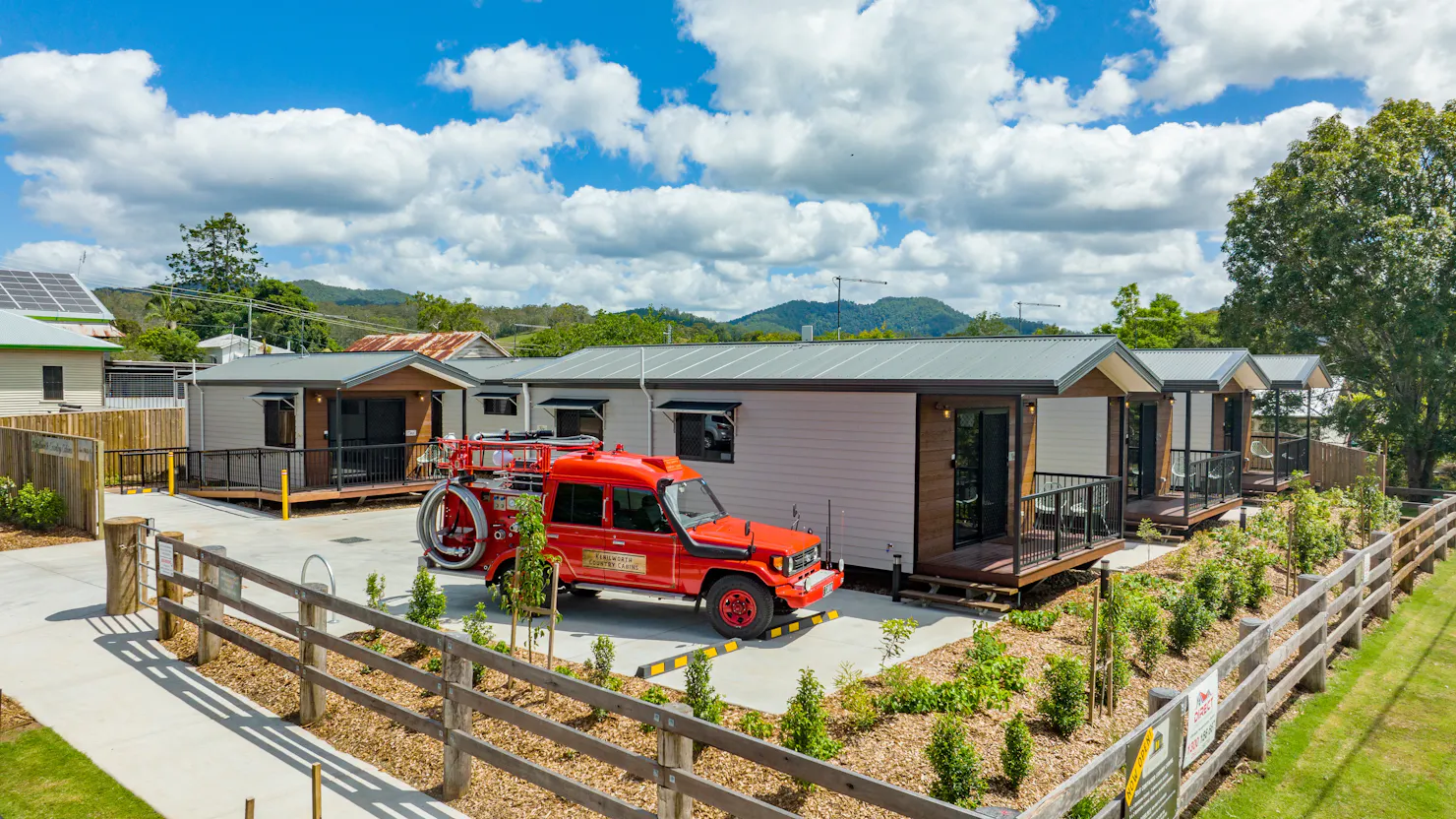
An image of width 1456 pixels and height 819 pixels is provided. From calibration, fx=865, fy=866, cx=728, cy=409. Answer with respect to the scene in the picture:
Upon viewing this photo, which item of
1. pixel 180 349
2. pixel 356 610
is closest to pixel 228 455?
pixel 356 610

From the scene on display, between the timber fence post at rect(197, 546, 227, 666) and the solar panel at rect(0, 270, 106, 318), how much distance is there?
32.5 metres

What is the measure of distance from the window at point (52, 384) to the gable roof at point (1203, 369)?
30612 millimetres

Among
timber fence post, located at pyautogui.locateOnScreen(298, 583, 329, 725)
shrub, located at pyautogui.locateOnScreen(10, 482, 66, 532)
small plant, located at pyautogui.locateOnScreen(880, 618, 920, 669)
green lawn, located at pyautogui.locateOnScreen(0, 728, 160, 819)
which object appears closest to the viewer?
green lawn, located at pyautogui.locateOnScreen(0, 728, 160, 819)

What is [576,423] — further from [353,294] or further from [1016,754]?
[353,294]

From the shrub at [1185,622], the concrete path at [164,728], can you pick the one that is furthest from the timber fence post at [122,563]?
the shrub at [1185,622]

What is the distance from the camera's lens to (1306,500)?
1273 centimetres

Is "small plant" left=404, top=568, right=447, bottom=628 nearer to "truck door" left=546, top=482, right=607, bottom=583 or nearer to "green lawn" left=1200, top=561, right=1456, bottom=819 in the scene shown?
"truck door" left=546, top=482, right=607, bottom=583

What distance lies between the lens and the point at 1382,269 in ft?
84.4

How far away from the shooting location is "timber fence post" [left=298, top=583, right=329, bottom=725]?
7.01 meters

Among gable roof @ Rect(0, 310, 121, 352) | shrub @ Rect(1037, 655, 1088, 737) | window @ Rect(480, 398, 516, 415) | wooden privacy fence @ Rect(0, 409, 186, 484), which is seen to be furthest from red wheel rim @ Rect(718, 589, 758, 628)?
gable roof @ Rect(0, 310, 121, 352)

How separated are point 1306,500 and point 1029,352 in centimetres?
484

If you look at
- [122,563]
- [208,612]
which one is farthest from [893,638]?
[122,563]

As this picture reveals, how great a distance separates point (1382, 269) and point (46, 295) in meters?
49.3

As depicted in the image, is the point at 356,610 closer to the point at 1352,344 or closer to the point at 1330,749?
the point at 1330,749
